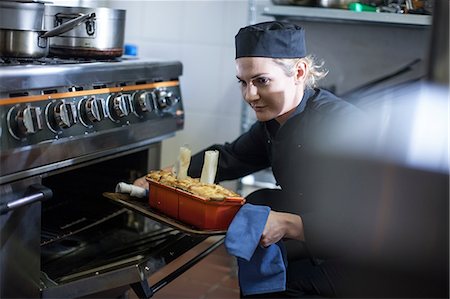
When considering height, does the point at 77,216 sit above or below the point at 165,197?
below

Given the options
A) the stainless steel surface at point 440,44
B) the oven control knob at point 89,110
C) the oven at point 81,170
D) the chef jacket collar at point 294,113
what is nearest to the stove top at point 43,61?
the oven at point 81,170

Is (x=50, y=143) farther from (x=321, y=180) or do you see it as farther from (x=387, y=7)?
(x=387, y=7)

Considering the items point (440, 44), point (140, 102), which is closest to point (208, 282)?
point (140, 102)

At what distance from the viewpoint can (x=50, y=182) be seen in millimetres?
2160

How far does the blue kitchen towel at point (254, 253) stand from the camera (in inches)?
60.7

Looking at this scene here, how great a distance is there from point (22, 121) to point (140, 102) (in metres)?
0.53

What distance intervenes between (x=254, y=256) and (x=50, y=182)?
79 cm

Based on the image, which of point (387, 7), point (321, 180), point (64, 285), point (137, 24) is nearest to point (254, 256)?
point (321, 180)

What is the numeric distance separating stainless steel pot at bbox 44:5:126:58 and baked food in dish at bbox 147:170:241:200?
0.48m

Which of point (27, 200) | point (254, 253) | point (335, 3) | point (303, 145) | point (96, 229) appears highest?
point (335, 3)

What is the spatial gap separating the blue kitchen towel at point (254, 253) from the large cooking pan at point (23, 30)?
70cm

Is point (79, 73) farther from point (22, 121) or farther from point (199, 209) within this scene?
point (199, 209)

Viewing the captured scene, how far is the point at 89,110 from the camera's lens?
1879 mm

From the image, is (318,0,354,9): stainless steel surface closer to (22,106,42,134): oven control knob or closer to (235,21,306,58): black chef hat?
(235,21,306,58): black chef hat
